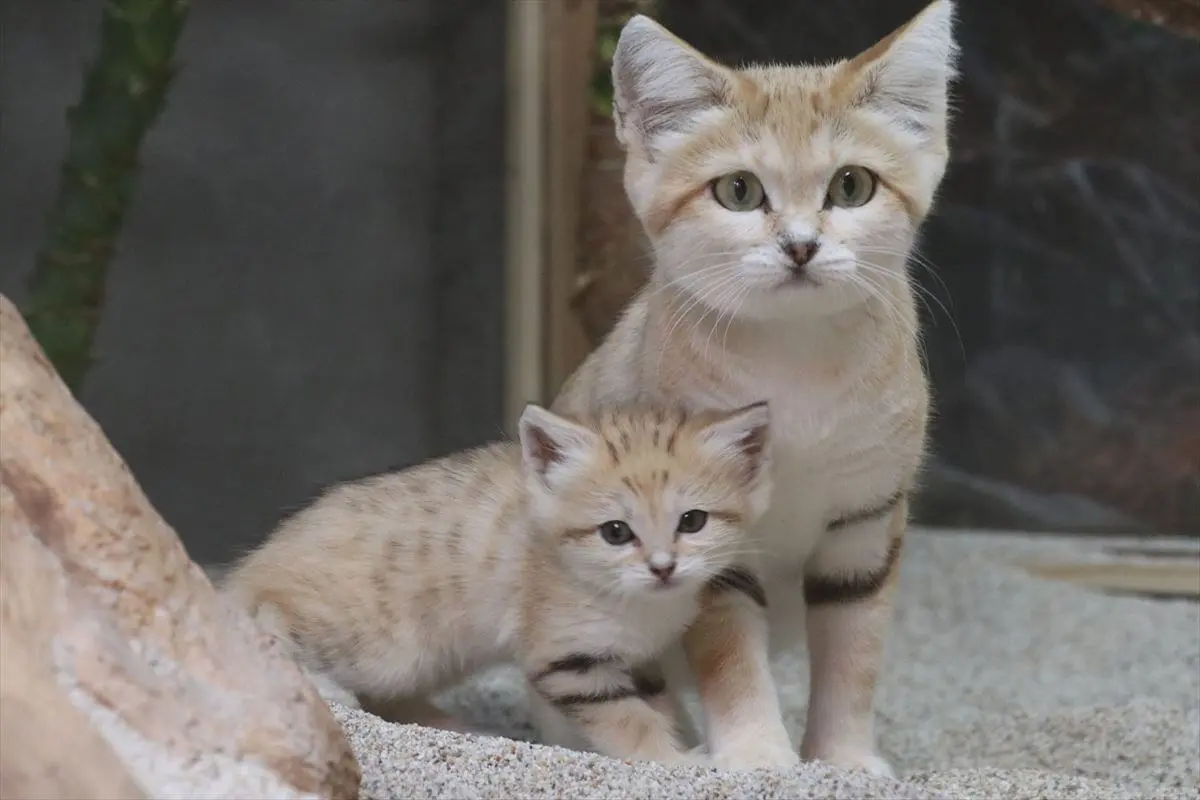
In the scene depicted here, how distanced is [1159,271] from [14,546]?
11.2ft

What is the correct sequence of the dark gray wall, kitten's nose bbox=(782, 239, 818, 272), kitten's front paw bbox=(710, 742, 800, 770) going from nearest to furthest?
kitten's nose bbox=(782, 239, 818, 272) → kitten's front paw bbox=(710, 742, 800, 770) → the dark gray wall

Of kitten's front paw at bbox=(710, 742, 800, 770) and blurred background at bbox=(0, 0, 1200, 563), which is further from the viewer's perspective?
blurred background at bbox=(0, 0, 1200, 563)

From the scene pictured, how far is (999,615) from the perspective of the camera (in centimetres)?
370

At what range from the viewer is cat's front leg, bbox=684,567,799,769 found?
2000mm

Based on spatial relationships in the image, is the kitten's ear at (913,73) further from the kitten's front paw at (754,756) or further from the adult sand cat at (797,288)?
the kitten's front paw at (754,756)

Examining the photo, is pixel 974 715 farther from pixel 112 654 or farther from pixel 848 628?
pixel 112 654

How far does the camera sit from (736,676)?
2078 millimetres

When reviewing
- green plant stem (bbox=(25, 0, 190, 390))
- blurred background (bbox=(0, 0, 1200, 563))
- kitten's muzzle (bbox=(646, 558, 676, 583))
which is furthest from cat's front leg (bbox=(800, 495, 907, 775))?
green plant stem (bbox=(25, 0, 190, 390))

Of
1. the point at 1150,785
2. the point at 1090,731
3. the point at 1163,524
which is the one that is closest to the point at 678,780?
the point at 1150,785

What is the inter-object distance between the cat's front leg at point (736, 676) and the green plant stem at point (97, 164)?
199 centimetres

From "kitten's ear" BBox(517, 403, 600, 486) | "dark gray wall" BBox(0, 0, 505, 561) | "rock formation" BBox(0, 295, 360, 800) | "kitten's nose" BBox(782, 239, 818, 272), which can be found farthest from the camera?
"dark gray wall" BBox(0, 0, 505, 561)

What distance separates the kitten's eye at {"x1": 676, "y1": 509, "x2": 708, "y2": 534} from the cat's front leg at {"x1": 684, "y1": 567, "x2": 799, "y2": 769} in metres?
0.17

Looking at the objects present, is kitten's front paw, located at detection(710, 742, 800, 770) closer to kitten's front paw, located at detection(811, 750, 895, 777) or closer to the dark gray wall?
kitten's front paw, located at detection(811, 750, 895, 777)

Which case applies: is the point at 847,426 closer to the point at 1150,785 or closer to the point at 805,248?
the point at 805,248
